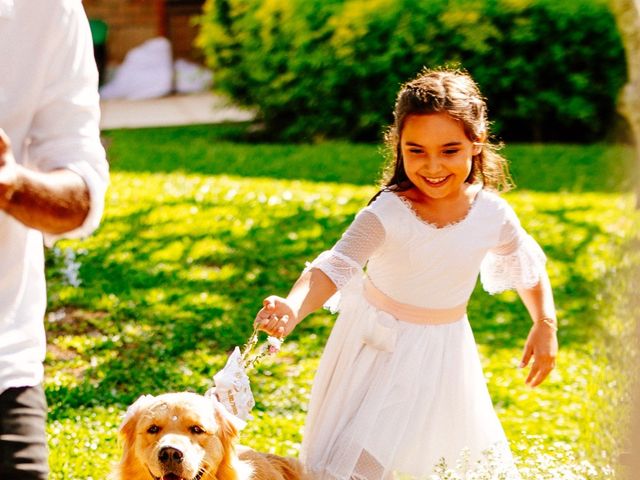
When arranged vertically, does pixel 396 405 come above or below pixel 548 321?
below

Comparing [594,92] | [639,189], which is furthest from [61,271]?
[594,92]

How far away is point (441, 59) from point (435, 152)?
31.0ft

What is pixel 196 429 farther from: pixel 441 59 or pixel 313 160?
pixel 441 59

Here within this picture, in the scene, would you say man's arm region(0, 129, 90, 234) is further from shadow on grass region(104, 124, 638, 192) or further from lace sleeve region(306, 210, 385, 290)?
shadow on grass region(104, 124, 638, 192)

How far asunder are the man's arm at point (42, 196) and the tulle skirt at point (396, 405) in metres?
1.88

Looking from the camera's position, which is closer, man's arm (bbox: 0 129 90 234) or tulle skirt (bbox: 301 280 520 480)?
man's arm (bbox: 0 129 90 234)

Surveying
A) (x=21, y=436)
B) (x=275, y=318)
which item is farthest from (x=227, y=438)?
(x=21, y=436)

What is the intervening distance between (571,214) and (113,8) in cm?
1143

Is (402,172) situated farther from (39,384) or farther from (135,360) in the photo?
(135,360)

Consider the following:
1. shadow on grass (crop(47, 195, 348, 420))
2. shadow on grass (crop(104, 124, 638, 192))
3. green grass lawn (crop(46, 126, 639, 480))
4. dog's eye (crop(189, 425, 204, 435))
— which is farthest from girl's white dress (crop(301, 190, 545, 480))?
shadow on grass (crop(104, 124, 638, 192))

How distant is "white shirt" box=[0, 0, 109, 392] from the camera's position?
2.18 m

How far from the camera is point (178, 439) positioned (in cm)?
315

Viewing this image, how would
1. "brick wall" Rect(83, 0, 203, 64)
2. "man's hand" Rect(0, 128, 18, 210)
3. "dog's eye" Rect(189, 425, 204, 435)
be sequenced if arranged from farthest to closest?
"brick wall" Rect(83, 0, 203, 64)
"dog's eye" Rect(189, 425, 204, 435)
"man's hand" Rect(0, 128, 18, 210)

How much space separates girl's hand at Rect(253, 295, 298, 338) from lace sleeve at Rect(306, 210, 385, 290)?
1.22 ft
